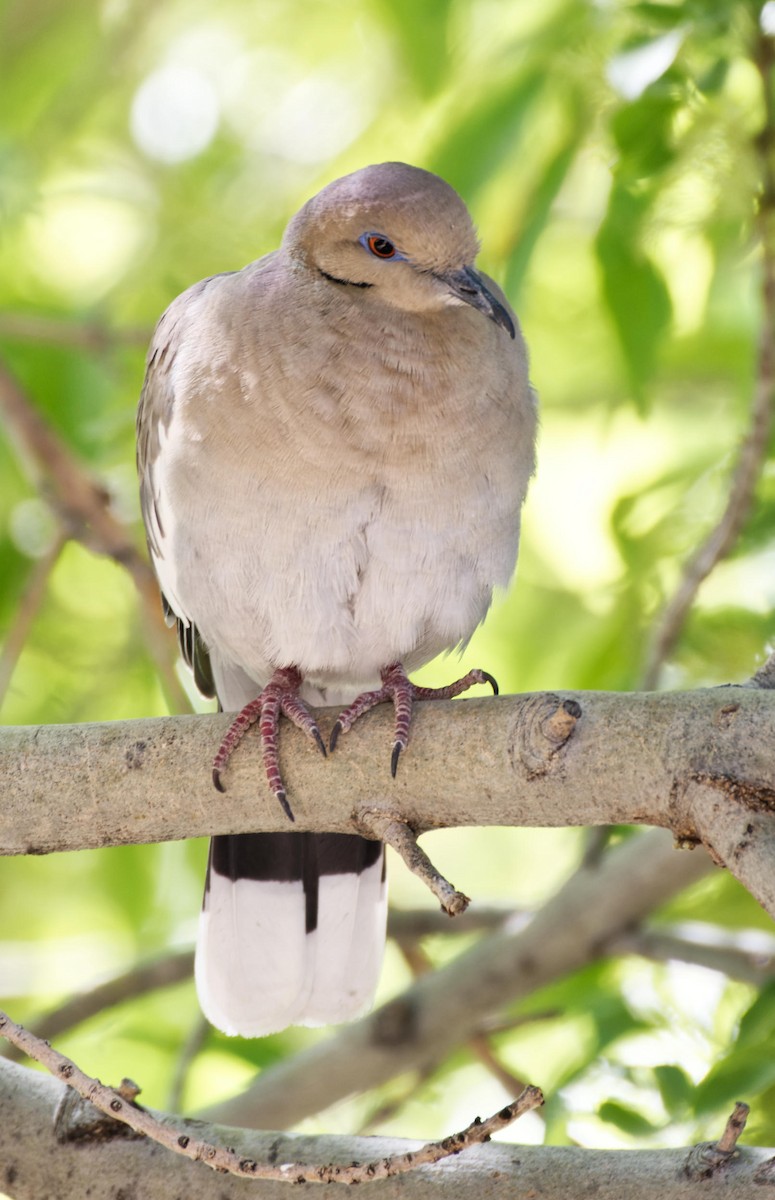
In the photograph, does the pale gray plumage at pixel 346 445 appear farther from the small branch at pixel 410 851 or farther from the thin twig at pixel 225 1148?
the thin twig at pixel 225 1148

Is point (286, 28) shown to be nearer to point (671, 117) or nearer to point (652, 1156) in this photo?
point (671, 117)

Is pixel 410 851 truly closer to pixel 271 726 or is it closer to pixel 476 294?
pixel 271 726

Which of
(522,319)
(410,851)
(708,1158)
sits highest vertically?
(522,319)

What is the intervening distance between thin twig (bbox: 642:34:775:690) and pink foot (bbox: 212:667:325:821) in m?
0.80

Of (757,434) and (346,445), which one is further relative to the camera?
(757,434)

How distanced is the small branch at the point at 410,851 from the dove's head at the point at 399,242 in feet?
3.05

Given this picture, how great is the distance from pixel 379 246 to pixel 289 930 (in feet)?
4.35

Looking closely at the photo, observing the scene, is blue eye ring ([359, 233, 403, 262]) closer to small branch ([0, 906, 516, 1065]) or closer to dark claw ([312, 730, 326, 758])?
dark claw ([312, 730, 326, 758])

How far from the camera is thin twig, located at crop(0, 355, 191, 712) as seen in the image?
9.78 feet

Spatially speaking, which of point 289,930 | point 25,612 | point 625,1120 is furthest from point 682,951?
point 25,612

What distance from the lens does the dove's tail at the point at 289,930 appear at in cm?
268

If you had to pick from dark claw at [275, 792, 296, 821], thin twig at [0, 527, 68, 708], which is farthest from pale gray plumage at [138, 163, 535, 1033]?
dark claw at [275, 792, 296, 821]

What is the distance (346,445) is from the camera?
7.86ft

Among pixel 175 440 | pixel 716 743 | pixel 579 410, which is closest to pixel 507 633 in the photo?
pixel 579 410
